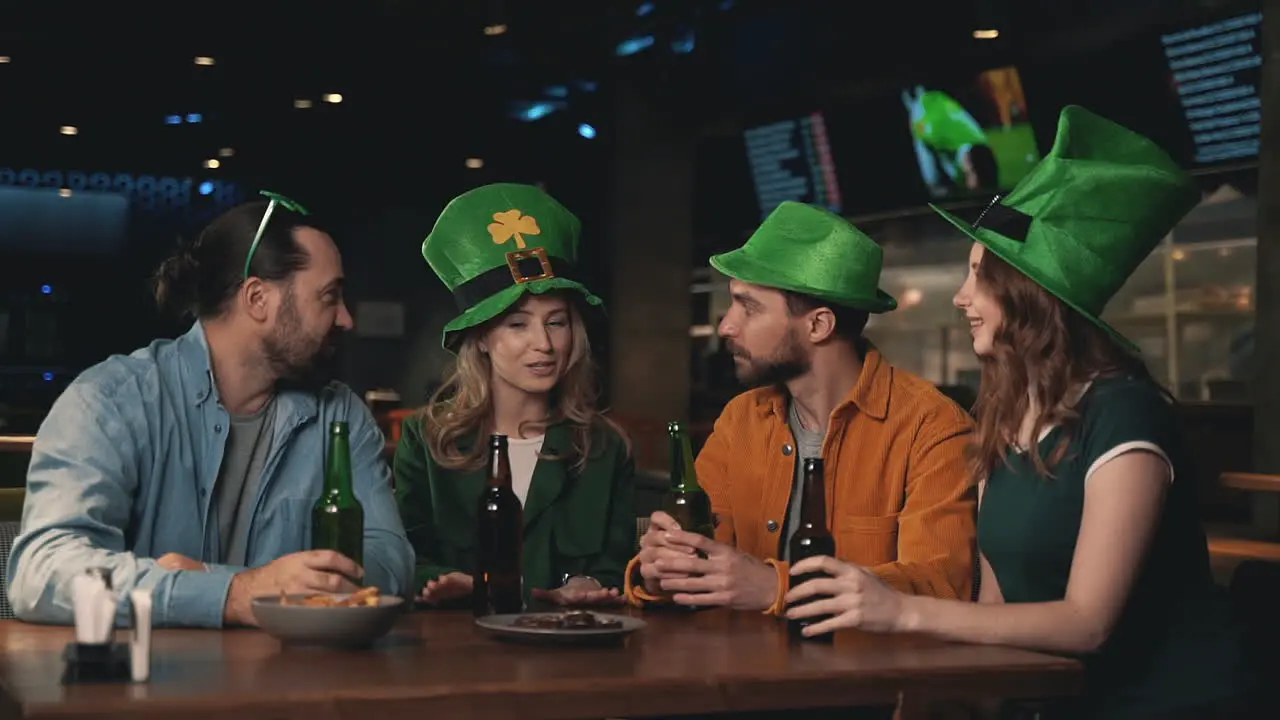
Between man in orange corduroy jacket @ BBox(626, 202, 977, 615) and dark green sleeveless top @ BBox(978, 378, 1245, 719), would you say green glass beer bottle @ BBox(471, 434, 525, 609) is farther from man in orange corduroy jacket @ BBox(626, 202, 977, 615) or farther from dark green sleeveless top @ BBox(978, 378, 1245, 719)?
dark green sleeveless top @ BBox(978, 378, 1245, 719)

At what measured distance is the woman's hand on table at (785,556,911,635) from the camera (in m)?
2.06

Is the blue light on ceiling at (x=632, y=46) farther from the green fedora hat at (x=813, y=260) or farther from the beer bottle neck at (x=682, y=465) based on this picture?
the beer bottle neck at (x=682, y=465)

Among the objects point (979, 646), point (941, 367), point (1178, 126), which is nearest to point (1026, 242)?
point (979, 646)

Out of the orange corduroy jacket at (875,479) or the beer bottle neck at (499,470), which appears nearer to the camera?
the beer bottle neck at (499,470)

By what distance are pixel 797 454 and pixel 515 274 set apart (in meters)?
0.70

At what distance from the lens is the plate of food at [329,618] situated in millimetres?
1860

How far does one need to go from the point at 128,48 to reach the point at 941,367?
16.8 feet

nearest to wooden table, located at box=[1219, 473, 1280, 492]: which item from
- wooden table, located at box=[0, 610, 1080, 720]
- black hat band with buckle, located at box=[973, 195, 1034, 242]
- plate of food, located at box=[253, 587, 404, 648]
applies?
black hat band with buckle, located at box=[973, 195, 1034, 242]

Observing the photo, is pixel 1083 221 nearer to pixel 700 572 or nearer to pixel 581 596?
pixel 700 572

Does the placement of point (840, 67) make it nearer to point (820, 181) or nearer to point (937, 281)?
point (820, 181)

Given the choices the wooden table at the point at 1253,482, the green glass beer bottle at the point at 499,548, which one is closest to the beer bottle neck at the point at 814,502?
the green glass beer bottle at the point at 499,548

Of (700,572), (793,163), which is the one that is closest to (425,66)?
(793,163)

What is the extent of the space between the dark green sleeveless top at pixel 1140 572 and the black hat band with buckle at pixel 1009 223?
10.5 inches

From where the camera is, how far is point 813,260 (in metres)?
3.03
